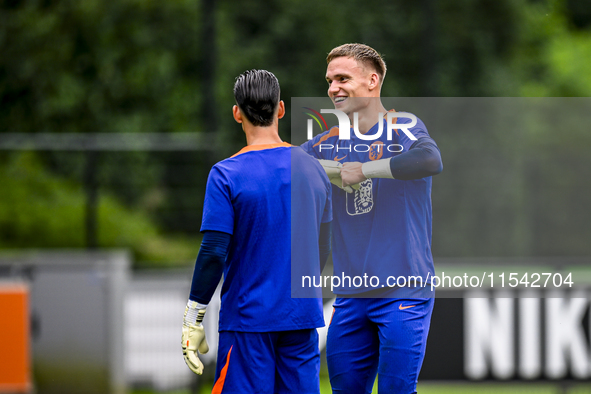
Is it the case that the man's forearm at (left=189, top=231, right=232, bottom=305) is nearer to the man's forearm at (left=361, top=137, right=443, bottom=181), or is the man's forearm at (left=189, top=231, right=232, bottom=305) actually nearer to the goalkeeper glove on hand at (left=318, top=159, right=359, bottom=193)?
the goalkeeper glove on hand at (left=318, top=159, right=359, bottom=193)

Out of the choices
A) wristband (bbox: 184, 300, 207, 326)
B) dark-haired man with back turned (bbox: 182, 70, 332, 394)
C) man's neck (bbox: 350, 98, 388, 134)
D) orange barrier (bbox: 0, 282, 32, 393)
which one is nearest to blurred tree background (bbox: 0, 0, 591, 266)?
orange barrier (bbox: 0, 282, 32, 393)

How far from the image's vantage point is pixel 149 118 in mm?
13555

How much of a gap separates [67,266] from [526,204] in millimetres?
7182

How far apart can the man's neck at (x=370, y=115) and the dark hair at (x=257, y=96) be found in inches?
15.8

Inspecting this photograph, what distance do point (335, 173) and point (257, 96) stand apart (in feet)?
1.61

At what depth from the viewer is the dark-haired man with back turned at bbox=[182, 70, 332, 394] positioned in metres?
2.70

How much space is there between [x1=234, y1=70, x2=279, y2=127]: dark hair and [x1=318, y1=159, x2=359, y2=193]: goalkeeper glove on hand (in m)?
0.34

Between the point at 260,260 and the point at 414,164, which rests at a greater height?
the point at 414,164

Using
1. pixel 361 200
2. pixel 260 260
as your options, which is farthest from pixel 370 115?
pixel 260 260

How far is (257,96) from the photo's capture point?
278 cm

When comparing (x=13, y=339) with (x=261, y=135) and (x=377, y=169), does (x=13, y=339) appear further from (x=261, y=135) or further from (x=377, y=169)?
(x=377, y=169)

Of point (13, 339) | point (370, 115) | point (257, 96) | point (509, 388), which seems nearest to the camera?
point (257, 96)

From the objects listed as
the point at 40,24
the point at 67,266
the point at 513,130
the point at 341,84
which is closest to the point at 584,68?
the point at 513,130

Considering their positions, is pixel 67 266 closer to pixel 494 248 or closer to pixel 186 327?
pixel 186 327
